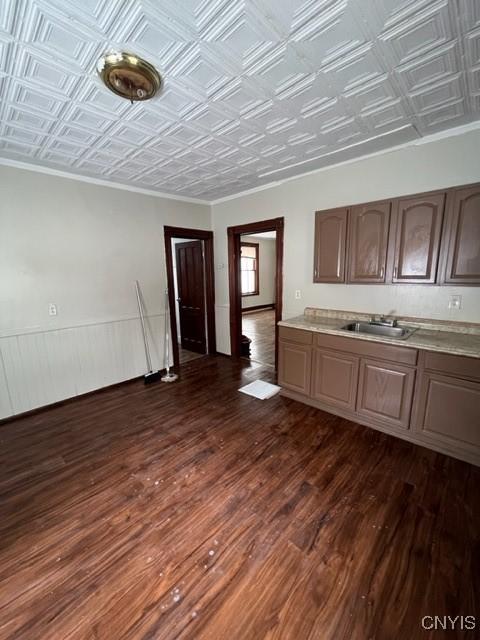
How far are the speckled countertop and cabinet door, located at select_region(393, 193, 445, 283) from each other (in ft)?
1.50

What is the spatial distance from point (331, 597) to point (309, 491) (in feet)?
1.99

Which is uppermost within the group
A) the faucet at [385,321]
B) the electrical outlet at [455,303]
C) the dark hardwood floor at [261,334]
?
the electrical outlet at [455,303]

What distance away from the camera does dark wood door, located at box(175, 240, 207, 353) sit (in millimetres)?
4672

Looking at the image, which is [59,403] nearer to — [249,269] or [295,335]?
[295,335]

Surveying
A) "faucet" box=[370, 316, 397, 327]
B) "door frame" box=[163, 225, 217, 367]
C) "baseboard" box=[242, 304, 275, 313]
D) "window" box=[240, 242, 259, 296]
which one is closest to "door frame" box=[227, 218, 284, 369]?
"door frame" box=[163, 225, 217, 367]

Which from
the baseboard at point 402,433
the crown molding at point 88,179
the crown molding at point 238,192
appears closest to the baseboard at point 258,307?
the crown molding at point 238,192

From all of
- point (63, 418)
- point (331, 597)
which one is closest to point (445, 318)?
point (331, 597)

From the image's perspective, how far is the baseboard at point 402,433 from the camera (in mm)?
2093

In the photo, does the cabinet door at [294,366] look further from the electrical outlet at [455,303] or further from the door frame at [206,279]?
the door frame at [206,279]

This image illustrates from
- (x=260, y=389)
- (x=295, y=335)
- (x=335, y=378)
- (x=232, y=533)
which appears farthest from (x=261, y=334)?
(x=232, y=533)

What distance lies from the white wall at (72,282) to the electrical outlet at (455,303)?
352 cm

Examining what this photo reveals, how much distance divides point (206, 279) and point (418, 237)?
314cm

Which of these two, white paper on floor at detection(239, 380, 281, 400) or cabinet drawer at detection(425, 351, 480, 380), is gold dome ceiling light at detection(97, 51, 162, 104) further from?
white paper on floor at detection(239, 380, 281, 400)

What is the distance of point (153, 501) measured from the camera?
1801 millimetres
